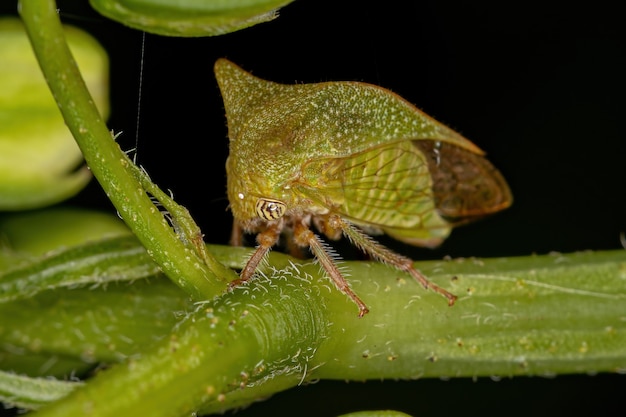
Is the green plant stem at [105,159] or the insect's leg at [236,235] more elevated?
the green plant stem at [105,159]

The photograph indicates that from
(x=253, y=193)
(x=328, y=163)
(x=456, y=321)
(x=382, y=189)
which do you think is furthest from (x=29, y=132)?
(x=456, y=321)

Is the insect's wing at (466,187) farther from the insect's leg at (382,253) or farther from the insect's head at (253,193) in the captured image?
the insect's head at (253,193)

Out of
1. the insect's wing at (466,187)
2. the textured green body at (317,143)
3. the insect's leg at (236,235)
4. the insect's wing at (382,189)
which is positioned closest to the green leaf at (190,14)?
the textured green body at (317,143)

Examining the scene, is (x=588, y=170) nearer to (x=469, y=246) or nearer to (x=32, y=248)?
(x=469, y=246)

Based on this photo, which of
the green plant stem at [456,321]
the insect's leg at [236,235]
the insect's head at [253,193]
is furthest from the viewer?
the insect's leg at [236,235]

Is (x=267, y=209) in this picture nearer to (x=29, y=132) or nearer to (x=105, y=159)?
(x=29, y=132)
